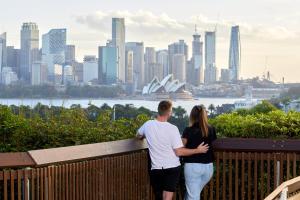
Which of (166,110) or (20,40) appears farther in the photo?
(20,40)

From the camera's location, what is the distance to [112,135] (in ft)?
32.2

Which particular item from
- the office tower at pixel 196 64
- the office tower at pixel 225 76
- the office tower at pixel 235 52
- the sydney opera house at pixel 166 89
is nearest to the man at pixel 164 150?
the sydney opera house at pixel 166 89

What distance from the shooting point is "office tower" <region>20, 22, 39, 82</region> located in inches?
2237

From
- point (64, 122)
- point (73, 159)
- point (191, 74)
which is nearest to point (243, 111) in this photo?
point (64, 122)

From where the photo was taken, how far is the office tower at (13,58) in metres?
54.2

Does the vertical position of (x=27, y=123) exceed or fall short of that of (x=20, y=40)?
it falls short

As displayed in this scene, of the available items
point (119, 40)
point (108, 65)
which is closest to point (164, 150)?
point (108, 65)

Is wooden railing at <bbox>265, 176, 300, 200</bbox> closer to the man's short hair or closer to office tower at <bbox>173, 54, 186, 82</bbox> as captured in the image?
the man's short hair

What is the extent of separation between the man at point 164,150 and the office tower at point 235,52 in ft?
234

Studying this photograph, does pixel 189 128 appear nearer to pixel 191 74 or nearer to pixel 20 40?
pixel 20 40

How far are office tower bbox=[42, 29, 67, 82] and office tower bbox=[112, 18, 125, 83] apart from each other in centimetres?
616

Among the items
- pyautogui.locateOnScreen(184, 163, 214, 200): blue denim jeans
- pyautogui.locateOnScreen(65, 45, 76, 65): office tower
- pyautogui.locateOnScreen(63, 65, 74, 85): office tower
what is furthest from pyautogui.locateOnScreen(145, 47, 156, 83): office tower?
pyautogui.locateOnScreen(184, 163, 214, 200): blue denim jeans

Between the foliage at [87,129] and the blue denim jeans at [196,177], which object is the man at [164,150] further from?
the foliage at [87,129]

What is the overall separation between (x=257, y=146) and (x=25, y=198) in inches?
135
